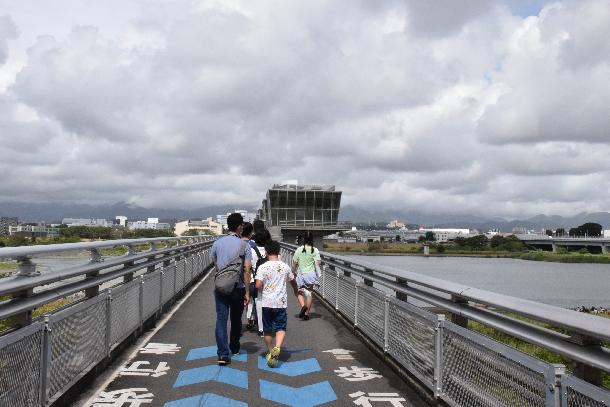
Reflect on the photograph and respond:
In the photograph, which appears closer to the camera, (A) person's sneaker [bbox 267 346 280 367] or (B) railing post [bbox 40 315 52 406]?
(B) railing post [bbox 40 315 52 406]

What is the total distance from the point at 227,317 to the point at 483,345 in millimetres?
3866

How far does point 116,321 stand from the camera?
25.1 feet

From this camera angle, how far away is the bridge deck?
19.6 feet

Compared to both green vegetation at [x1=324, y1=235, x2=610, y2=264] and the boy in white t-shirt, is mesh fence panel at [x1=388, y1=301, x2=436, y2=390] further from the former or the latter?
green vegetation at [x1=324, y1=235, x2=610, y2=264]

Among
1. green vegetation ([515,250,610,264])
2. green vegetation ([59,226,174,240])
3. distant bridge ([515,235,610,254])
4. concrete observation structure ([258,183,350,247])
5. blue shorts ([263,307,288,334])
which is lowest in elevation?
green vegetation ([515,250,610,264])

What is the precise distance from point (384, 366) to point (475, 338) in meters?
2.97

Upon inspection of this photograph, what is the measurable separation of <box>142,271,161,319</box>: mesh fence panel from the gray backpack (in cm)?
244

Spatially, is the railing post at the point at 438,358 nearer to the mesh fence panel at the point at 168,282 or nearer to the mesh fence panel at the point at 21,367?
the mesh fence panel at the point at 21,367

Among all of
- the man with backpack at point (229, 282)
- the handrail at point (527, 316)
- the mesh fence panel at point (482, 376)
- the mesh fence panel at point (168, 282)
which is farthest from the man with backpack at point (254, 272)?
the mesh fence panel at point (482, 376)

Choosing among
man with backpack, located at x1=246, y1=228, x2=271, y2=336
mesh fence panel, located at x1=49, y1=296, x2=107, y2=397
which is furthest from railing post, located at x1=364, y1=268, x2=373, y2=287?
mesh fence panel, located at x1=49, y1=296, x2=107, y2=397

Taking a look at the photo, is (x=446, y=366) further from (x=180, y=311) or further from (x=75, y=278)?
(x=180, y=311)

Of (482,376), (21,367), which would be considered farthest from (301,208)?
(21,367)

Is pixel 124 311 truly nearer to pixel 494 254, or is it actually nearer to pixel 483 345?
pixel 483 345

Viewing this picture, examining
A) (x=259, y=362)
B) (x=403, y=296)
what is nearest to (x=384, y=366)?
(x=403, y=296)
